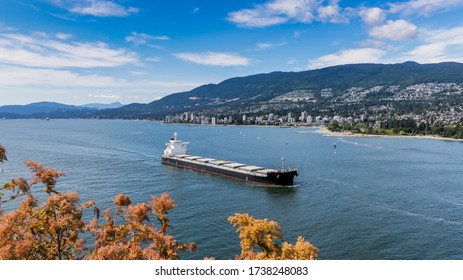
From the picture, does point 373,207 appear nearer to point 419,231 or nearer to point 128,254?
point 419,231

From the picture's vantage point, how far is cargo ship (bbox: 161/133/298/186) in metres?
38.6

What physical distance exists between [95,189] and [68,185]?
13.3ft

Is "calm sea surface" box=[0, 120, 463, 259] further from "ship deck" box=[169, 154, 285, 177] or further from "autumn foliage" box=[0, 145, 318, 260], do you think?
"autumn foliage" box=[0, 145, 318, 260]

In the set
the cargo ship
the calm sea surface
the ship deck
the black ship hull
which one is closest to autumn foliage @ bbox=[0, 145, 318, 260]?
the calm sea surface

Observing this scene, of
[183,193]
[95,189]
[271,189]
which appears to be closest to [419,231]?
[271,189]

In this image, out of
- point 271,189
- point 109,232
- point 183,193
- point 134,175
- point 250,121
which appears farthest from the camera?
point 250,121

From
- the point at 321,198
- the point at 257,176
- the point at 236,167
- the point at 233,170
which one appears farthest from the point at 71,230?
the point at 236,167

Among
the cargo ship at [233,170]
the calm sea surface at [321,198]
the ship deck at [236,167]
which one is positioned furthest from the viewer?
the ship deck at [236,167]

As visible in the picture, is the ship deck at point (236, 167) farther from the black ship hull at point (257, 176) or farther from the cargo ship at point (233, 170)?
the black ship hull at point (257, 176)

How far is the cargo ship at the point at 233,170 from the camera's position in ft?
127

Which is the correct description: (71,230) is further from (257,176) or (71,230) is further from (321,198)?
(257,176)

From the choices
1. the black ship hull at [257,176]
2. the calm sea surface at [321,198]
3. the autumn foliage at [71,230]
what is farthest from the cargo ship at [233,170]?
the autumn foliage at [71,230]

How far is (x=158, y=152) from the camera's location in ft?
222

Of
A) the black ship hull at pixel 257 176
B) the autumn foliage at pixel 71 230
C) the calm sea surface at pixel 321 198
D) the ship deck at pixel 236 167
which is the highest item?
the autumn foliage at pixel 71 230
